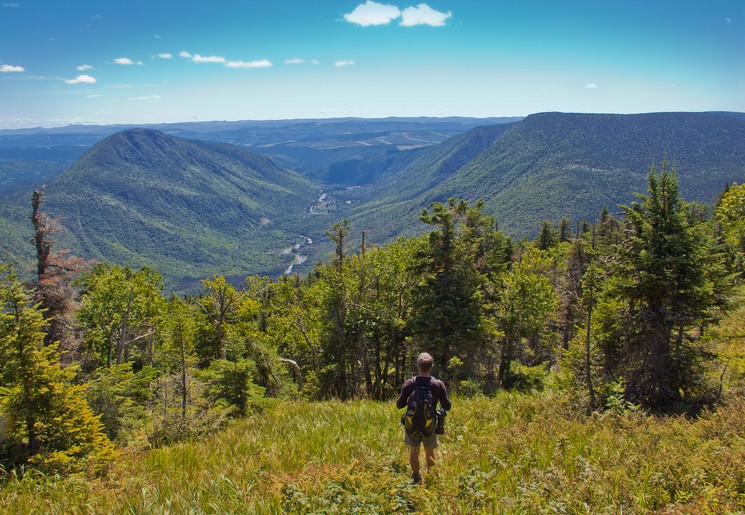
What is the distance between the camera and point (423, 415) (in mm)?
5332

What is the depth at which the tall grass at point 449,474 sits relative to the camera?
14.5 feet

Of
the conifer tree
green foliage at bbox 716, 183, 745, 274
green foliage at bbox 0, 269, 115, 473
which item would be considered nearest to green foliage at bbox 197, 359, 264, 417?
green foliage at bbox 0, 269, 115, 473

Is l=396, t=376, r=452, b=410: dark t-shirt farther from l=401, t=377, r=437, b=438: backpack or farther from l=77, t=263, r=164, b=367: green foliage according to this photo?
l=77, t=263, r=164, b=367: green foliage

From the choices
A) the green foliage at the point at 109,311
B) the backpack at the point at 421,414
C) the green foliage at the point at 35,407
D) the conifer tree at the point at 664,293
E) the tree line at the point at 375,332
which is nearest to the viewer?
the backpack at the point at 421,414

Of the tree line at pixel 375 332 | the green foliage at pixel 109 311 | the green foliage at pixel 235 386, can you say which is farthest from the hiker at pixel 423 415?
the green foliage at pixel 109 311

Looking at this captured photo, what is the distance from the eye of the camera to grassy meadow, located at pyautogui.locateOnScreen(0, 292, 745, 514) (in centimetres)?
441

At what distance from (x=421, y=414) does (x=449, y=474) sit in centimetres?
81

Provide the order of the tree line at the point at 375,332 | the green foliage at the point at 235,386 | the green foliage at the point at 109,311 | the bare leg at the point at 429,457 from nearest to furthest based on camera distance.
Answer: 1. the bare leg at the point at 429,457
2. the tree line at the point at 375,332
3. the green foliage at the point at 235,386
4. the green foliage at the point at 109,311

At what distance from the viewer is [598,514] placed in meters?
4.17

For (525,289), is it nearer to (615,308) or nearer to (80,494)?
(615,308)

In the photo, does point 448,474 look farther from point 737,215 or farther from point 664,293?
point 737,215

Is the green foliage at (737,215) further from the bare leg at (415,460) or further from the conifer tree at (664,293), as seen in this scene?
the bare leg at (415,460)

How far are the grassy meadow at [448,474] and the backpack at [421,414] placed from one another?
0.55m

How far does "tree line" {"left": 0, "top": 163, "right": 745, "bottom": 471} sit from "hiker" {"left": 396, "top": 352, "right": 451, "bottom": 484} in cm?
432
